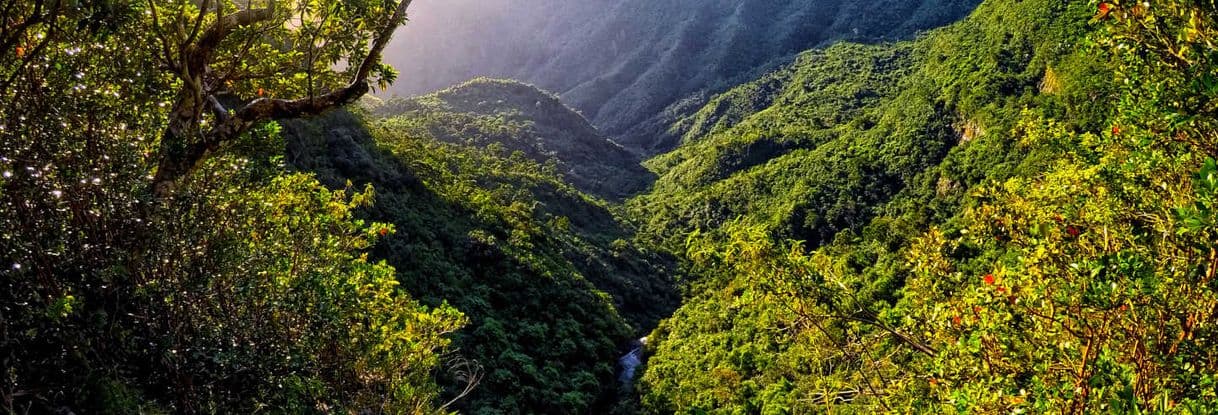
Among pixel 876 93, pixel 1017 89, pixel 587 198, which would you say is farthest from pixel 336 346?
pixel 876 93

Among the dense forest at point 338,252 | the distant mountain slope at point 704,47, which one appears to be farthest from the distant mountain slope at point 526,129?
the dense forest at point 338,252

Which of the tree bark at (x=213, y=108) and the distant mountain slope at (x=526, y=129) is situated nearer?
the tree bark at (x=213, y=108)

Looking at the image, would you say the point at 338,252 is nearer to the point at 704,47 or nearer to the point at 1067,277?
the point at 1067,277

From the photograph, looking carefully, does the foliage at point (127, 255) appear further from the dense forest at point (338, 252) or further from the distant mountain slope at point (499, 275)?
the distant mountain slope at point (499, 275)

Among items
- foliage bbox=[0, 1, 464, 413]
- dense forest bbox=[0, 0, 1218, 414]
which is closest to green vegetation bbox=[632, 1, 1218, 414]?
dense forest bbox=[0, 0, 1218, 414]

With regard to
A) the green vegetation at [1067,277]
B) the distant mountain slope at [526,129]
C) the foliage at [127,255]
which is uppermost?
the distant mountain slope at [526,129]

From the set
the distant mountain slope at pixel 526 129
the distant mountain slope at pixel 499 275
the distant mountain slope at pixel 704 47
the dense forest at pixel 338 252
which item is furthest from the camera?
the distant mountain slope at pixel 704 47

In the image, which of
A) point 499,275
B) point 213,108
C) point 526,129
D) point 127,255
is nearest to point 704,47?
point 526,129

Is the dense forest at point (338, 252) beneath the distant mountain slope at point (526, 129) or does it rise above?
beneath

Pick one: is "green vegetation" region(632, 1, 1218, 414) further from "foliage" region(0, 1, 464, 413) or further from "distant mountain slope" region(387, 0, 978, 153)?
"distant mountain slope" region(387, 0, 978, 153)
